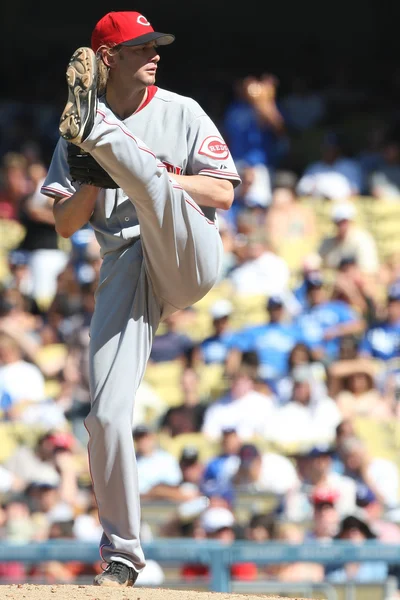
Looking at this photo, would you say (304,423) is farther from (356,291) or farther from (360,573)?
(360,573)

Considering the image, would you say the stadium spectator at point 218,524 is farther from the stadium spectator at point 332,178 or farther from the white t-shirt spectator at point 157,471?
the stadium spectator at point 332,178

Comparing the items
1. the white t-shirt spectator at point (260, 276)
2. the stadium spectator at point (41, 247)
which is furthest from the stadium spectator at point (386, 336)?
the stadium spectator at point (41, 247)

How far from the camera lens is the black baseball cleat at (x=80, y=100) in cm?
340

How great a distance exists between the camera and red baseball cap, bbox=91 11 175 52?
3.71m

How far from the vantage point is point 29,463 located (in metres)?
7.42

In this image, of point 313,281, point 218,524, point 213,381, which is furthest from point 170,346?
point 218,524

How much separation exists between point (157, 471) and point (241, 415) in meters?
0.81

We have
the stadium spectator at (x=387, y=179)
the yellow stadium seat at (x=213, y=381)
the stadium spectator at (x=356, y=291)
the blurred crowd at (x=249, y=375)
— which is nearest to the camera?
the blurred crowd at (x=249, y=375)

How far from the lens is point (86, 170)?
3691mm

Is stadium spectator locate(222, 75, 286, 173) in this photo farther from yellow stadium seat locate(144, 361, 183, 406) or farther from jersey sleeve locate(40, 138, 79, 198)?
jersey sleeve locate(40, 138, 79, 198)

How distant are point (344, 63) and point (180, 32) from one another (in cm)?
214

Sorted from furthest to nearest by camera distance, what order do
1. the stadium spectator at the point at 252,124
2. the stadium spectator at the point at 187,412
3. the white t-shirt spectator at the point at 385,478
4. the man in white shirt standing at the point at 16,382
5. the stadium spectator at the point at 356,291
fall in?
1. the stadium spectator at the point at 252,124
2. the stadium spectator at the point at 356,291
3. the man in white shirt standing at the point at 16,382
4. the stadium spectator at the point at 187,412
5. the white t-shirt spectator at the point at 385,478

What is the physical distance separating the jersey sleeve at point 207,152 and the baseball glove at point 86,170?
0.31m

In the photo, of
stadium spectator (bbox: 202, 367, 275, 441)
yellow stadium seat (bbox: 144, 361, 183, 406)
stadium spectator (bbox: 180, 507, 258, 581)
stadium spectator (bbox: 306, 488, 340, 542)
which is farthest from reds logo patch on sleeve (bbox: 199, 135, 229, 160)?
yellow stadium seat (bbox: 144, 361, 183, 406)
